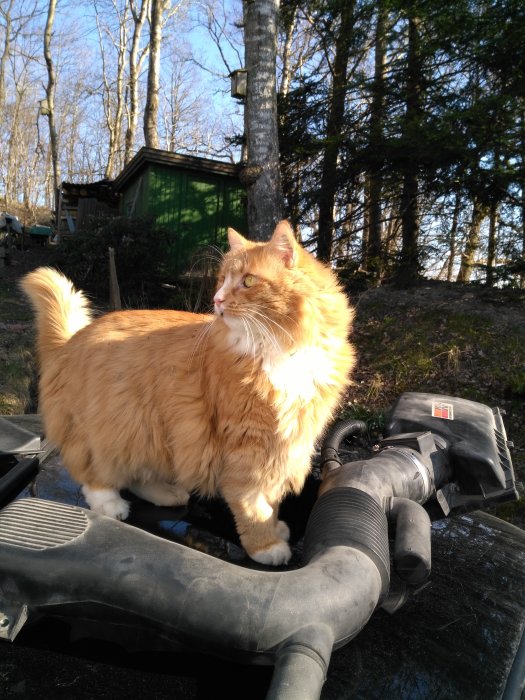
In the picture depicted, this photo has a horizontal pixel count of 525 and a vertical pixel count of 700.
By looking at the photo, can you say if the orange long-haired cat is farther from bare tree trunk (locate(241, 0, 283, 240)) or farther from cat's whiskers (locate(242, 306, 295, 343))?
bare tree trunk (locate(241, 0, 283, 240))


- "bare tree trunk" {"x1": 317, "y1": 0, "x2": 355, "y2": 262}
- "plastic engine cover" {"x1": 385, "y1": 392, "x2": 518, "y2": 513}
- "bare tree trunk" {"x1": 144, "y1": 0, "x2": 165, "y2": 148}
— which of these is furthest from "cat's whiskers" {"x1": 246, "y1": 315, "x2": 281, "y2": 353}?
"bare tree trunk" {"x1": 144, "y1": 0, "x2": 165, "y2": 148}

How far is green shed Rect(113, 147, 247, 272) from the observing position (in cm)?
1428

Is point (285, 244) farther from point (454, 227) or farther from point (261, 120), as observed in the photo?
point (454, 227)

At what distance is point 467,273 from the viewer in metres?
9.44

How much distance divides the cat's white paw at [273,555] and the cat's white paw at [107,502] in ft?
1.92

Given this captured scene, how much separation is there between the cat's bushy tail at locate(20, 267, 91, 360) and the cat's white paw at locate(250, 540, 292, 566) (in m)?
1.39

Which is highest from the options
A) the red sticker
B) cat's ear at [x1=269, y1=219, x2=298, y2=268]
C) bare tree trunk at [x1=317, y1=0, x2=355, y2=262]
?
bare tree trunk at [x1=317, y1=0, x2=355, y2=262]

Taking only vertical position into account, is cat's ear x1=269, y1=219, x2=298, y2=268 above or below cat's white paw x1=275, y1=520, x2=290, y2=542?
above

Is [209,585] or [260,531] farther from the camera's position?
[260,531]

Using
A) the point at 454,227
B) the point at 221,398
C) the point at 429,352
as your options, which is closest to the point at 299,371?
the point at 221,398

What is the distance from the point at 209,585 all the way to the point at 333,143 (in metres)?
8.89

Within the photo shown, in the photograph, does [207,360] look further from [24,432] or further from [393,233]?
[393,233]

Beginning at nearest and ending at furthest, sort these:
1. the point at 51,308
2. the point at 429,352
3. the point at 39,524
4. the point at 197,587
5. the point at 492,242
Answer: the point at 197,587
the point at 39,524
the point at 51,308
the point at 429,352
the point at 492,242

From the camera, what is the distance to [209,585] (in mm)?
1044
